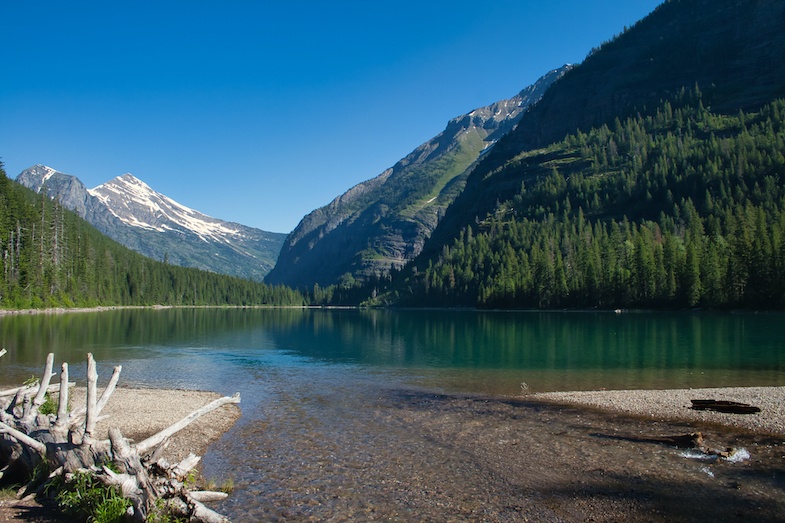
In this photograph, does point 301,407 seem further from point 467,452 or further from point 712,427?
point 712,427

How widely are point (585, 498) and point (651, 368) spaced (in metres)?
35.5

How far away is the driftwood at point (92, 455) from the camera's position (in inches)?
499

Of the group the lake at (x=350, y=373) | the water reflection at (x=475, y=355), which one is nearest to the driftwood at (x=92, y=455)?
the lake at (x=350, y=373)

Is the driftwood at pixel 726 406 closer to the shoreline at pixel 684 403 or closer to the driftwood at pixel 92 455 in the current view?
the shoreline at pixel 684 403

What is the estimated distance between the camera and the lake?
19938 mm

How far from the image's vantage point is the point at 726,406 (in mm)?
27734

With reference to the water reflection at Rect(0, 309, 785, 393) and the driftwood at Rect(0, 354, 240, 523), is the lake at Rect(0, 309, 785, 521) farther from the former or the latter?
the driftwood at Rect(0, 354, 240, 523)

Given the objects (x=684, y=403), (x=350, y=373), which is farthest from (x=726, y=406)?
(x=350, y=373)

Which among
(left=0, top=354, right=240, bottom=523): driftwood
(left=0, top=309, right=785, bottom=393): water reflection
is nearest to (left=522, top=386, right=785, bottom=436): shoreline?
(left=0, top=309, right=785, bottom=393): water reflection

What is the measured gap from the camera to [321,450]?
2292 cm

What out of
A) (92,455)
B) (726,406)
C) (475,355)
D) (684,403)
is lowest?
(475,355)

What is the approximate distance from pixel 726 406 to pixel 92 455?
30535 mm

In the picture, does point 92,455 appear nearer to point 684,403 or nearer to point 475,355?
point 684,403

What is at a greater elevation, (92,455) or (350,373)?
(92,455)
